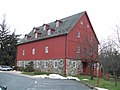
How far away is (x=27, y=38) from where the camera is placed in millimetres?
54938

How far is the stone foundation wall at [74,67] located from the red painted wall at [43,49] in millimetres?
1794

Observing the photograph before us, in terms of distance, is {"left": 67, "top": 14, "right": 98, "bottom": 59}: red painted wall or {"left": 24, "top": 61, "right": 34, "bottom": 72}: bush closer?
{"left": 67, "top": 14, "right": 98, "bottom": 59}: red painted wall

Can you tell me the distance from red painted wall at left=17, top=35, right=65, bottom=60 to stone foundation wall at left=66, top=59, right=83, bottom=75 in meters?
1.79

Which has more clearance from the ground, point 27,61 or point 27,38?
point 27,38

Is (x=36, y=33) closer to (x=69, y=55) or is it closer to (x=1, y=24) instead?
(x=69, y=55)

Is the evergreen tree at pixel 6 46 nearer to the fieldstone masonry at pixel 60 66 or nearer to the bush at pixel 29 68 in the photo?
the bush at pixel 29 68

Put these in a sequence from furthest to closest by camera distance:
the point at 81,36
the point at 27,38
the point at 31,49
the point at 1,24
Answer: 1. the point at 1,24
2. the point at 27,38
3. the point at 31,49
4. the point at 81,36

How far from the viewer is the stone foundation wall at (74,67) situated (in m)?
40.5

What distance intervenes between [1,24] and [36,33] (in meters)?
23.5

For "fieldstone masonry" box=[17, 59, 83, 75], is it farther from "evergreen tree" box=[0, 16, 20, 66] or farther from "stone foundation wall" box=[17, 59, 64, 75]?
"evergreen tree" box=[0, 16, 20, 66]

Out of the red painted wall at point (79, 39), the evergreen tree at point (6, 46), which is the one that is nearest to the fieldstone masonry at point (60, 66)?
Result: the red painted wall at point (79, 39)

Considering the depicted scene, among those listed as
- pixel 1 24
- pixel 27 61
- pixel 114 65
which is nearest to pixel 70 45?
pixel 114 65

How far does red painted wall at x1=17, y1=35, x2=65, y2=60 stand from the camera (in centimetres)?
4149

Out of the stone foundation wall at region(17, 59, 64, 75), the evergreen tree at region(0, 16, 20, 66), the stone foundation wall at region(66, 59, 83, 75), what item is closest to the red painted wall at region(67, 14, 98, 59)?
the stone foundation wall at region(66, 59, 83, 75)
